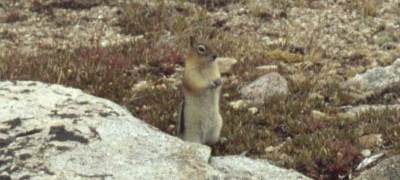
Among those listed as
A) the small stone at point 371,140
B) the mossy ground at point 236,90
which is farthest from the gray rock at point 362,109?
the small stone at point 371,140

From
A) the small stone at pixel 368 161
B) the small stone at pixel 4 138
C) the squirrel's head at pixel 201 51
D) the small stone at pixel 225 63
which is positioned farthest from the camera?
the small stone at pixel 225 63

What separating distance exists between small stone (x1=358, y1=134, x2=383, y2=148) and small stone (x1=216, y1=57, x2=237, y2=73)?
507cm

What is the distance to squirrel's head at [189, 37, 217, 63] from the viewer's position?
1173cm

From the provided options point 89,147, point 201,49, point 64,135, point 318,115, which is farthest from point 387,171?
point 201,49

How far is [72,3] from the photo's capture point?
23250mm

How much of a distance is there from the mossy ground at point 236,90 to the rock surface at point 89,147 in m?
1.82

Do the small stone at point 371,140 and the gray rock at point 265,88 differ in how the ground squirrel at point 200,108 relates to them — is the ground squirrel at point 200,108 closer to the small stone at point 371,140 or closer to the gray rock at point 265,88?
the small stone at point 371,140

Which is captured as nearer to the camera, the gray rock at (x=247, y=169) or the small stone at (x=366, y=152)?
the gray rock at (x=247, y=169)

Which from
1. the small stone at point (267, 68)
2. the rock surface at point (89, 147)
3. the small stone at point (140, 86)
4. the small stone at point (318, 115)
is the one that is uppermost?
the rock surface at point (89, 147)

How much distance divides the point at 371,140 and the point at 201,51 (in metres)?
2.89

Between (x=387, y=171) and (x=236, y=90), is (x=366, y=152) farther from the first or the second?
(x=236, y=90)

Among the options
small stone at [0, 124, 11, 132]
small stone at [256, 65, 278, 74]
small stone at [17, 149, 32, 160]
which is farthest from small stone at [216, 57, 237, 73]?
small stone at [17, 149, 32, 160]

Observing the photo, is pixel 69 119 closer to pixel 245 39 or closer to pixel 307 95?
pixel 307 95

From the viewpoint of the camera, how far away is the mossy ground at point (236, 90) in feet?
36.7
